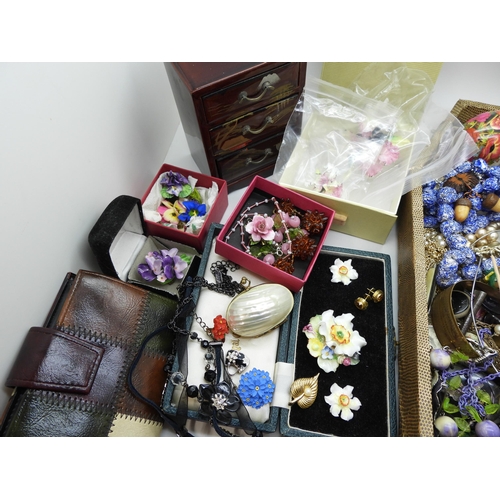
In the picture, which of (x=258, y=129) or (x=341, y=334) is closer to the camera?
(x=341, y=334)

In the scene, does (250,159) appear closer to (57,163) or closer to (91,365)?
(57,163)

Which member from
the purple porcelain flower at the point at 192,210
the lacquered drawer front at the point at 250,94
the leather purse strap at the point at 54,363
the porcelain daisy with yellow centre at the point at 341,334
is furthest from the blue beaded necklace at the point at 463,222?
the leather purse strap at the point at 54,363

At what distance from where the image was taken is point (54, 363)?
0.66 metres

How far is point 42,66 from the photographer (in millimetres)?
642

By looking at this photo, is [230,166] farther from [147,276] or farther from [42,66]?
[42,66]

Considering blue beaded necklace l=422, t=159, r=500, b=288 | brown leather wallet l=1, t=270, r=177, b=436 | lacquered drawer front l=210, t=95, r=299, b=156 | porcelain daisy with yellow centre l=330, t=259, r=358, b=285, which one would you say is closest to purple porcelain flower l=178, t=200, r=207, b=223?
lacquered drawer front l=210, t=95, r=299, b=156

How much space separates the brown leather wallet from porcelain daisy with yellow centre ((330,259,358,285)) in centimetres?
40

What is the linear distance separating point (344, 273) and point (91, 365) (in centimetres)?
59

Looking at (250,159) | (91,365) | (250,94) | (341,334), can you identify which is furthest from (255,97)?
(91,365)

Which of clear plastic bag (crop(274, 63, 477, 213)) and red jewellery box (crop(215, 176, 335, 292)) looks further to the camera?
clear plastic bag (crop(274, 63, 477, 213))

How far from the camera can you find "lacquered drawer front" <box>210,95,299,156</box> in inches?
38.8

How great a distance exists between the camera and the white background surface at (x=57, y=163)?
0.62 metres

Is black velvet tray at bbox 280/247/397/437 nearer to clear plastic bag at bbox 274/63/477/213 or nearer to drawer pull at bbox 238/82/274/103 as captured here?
clear plastic bag at bbox 274/63/477/213

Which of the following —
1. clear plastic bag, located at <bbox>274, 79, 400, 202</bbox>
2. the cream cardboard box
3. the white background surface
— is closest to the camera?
the white background surface
